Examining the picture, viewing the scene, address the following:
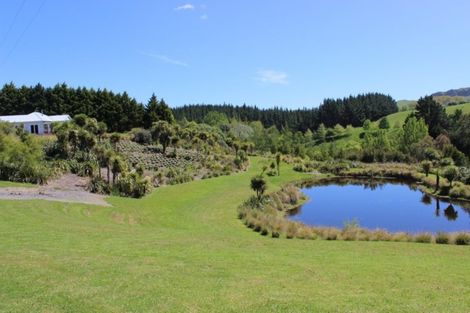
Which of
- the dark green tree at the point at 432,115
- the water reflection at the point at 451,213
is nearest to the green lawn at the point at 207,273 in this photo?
the water reflection at the point at 451,213

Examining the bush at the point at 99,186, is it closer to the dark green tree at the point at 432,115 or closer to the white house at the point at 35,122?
the white house at the point at 35,122

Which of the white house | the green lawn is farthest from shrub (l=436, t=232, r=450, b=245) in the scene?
the white house

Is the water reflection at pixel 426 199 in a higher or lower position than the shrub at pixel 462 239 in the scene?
lower

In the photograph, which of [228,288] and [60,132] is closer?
[228,288]

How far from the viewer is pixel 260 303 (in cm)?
817

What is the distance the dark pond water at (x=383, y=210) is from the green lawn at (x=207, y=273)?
1203 centimetres

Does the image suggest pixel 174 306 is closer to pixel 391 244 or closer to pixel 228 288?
pixel 228 288

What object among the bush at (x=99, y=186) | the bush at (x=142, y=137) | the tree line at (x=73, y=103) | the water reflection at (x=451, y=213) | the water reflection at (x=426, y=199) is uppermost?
→ the tree line at (x=73, y=103)

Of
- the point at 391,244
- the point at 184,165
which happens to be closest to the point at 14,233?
the point at 391,244

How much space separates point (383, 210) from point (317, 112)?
Result: 98093mm

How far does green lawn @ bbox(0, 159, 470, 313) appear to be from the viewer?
809 cm

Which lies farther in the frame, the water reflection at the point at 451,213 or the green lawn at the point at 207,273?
the water reflection at the point at 451,213

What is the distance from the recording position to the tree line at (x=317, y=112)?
4847 inches

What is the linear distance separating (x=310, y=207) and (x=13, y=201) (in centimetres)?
2395
